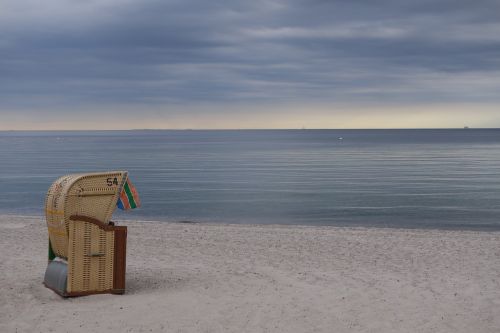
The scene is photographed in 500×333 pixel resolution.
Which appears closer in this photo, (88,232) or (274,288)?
(88,232)

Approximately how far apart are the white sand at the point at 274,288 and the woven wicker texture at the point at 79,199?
3.38 feet

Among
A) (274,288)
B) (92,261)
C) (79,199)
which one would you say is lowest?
(274,288)

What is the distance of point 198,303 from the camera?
9805 mm

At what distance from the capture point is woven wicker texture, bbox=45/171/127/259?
9766mm

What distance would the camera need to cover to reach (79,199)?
9828 millimetres

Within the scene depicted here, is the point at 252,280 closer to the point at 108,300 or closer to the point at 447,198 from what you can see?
the point at 108,300

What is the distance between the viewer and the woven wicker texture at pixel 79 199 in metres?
9.77

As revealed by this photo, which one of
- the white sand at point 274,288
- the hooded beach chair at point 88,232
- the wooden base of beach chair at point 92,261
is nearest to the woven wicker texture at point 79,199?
the hooded beach chair at point 88,232

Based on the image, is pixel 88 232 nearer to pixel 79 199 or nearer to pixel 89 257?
pixel 89 257

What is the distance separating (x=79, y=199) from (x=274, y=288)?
3445 millimetres

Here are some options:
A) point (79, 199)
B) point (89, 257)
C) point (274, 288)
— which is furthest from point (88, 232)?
point (274, 288)

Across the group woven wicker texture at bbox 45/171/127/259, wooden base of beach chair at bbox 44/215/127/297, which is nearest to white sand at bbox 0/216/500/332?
wooden base of beach chair at bbox 44/215/127/297

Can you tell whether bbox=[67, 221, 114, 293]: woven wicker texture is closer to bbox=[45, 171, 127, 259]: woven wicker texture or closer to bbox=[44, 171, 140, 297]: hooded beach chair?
bbox=[44, 171, 140, 297]: hooded beach chair

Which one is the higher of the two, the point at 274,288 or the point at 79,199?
the point at 79,199
